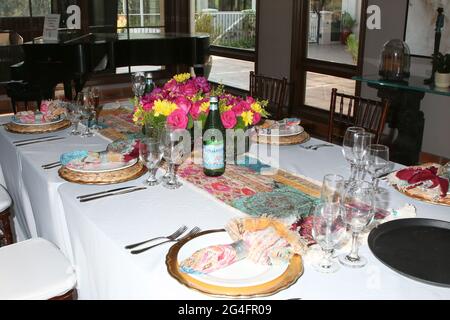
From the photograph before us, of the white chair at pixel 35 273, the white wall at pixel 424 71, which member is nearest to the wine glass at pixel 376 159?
the white chair at pixel 35 273

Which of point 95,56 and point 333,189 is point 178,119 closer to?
point 333,189

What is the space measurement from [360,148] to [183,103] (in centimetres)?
69

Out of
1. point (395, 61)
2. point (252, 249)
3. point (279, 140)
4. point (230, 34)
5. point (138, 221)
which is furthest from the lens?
point (230, 34)

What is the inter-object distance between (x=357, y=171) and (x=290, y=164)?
32 centimetres

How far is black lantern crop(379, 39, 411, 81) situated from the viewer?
413cm

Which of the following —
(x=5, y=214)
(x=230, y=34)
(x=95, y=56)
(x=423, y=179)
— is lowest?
(x=5, y=214)

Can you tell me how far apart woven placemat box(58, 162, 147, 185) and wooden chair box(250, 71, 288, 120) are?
1469 millimetres

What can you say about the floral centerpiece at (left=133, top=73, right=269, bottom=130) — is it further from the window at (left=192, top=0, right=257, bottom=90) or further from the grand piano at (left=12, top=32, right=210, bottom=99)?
the window at (left=192, top=0, right=257, bottom=90)

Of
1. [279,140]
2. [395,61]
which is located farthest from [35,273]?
[395,61]

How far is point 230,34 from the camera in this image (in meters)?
7.26

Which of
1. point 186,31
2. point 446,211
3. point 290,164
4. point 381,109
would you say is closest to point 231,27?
point 186,31

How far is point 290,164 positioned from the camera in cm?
207

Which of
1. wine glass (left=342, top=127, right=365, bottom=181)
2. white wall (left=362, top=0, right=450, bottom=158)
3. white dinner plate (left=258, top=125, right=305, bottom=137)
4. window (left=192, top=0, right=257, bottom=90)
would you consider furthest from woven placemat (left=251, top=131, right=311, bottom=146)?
window (left=192, top=0, right=257, bottom=90)

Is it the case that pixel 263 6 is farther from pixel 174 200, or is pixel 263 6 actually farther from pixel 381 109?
pixel 174 200
